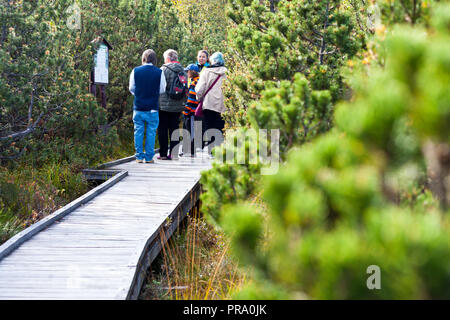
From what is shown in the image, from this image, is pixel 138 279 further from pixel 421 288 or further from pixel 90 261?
pixel 421 288

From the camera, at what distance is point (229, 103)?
9.11 metres

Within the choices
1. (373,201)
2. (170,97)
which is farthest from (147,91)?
(373,201)

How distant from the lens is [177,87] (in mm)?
9508

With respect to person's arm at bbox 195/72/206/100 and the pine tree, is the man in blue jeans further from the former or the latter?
the pine tree

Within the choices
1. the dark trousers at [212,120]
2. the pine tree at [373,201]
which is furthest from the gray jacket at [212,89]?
the pine tree at [373,201]

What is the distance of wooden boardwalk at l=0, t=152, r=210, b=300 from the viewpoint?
4.21 meters

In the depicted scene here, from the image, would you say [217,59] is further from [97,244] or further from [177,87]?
[97,244]

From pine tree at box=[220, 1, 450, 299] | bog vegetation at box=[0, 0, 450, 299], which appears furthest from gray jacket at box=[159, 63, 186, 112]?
pine tree at box=[220, 1, 450, 299]

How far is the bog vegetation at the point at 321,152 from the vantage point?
1.41m

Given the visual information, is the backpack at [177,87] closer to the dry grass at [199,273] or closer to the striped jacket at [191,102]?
the striped jacket at [191,102]

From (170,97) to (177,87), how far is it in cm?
26

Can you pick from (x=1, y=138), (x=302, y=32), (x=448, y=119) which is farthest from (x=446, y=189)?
(x=1, y=138)

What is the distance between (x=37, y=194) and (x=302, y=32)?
463cm

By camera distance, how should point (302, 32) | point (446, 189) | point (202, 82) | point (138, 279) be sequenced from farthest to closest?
point (202, 82)
point (302, 32)
point (138, 279)
point (446, 189)
